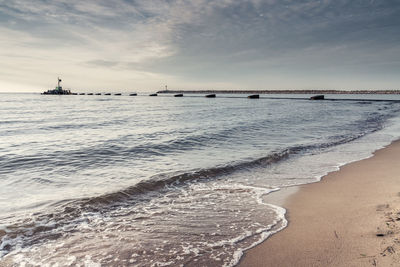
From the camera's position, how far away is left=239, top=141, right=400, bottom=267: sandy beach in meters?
3.45

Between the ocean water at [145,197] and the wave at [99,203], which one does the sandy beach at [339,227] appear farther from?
the wave at [99,203]

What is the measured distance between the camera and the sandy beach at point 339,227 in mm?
3451

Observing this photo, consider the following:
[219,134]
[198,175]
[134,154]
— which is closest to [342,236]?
[198,175]

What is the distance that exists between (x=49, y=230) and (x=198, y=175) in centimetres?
461

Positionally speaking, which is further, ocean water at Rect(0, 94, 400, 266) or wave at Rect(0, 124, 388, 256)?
wave at Rect(0, 124, 388, 256)

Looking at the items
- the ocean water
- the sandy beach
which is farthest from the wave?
the sandy beach

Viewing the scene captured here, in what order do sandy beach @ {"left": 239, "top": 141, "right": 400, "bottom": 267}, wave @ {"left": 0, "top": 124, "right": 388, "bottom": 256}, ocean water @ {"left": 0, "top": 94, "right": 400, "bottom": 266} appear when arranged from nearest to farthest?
sandy beach @ {"left": 239, "top": 141, "right": 400, "bottom": 267}, ocean water @ {"left": 0, "top": 94, "right": 400, "bottom": 266}, wave @ {"left": 0, "top": 124, "right": 388, "bottom": 256}

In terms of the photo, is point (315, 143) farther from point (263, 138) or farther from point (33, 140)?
point (33, 140)

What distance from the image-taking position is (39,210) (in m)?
5.47

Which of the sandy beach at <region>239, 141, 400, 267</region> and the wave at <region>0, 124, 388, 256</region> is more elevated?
the sandy beach at <region>239, 141, 400, 267</region>

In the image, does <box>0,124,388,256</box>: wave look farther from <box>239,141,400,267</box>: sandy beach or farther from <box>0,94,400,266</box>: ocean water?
<box>239,141,400,267</box>: sandy beach

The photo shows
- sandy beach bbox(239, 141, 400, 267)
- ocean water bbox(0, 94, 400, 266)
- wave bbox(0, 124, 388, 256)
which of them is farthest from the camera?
wave bbox(0, 124, 388, 256)

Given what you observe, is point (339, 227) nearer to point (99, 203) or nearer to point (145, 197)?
point (145, 197)

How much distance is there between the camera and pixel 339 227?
445cm
